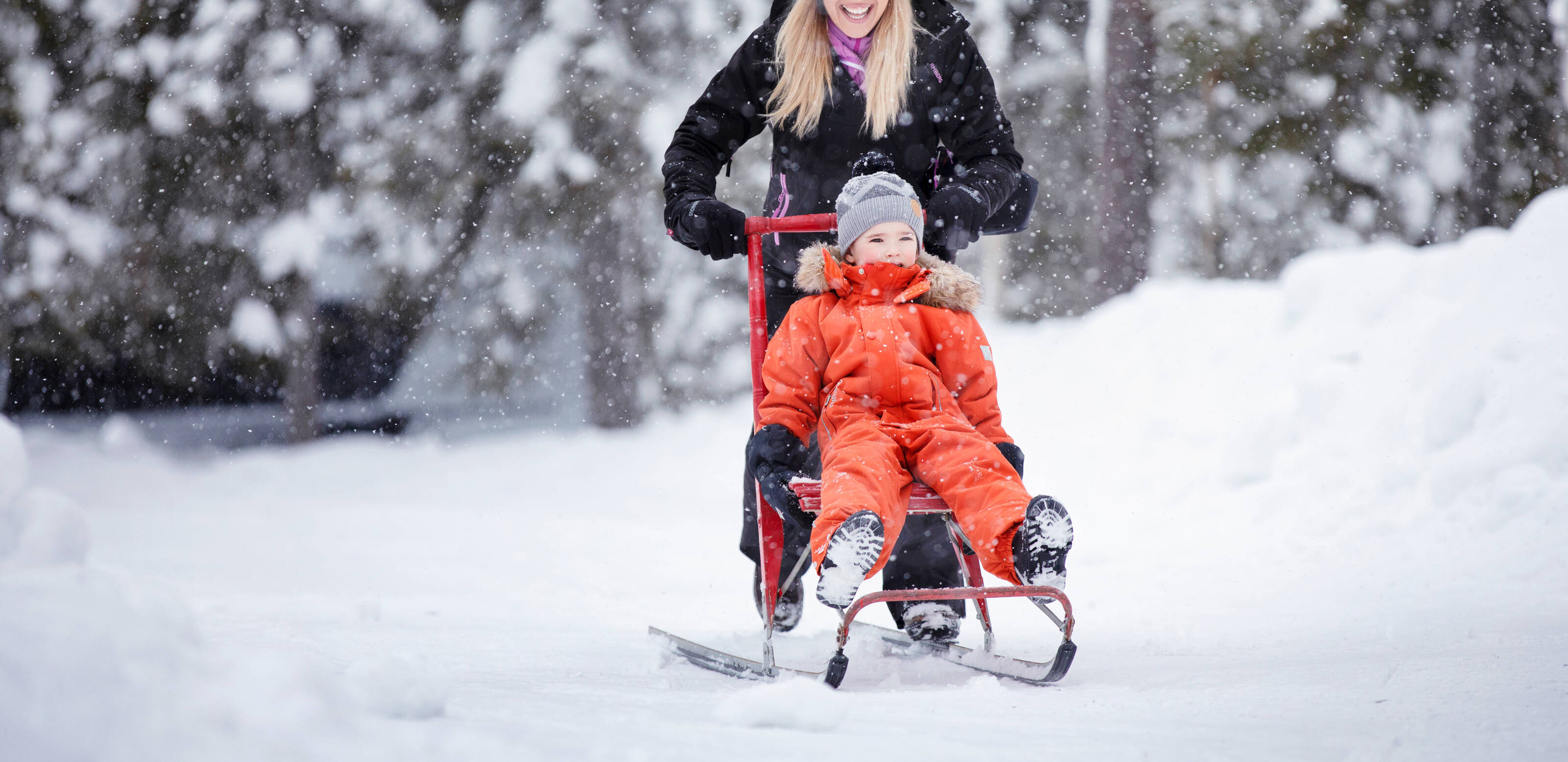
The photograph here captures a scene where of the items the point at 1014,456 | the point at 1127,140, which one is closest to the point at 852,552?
the point at 1014,456

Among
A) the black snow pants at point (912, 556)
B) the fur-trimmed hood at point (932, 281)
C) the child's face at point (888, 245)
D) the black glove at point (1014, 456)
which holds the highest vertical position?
the child's face at point (888, 245)

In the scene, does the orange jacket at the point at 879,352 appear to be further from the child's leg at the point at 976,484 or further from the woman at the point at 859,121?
the woman at the point at 859,121

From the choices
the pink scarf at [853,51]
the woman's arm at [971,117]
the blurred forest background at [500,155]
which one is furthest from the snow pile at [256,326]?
the woman's arm at [971,117]

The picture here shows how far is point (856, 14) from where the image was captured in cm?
305

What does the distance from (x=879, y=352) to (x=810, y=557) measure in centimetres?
59

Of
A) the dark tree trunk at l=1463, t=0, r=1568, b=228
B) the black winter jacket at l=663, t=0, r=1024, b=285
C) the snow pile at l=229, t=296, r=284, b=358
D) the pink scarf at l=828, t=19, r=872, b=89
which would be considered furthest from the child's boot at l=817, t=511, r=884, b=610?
the dark tree trunk at l=1463, t=0, r=1568, b=228

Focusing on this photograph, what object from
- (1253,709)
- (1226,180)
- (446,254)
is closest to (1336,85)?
(1226,180)

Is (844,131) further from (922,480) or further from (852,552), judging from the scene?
(852,552)

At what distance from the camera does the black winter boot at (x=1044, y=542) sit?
2225 millimetres

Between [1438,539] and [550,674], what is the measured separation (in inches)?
138

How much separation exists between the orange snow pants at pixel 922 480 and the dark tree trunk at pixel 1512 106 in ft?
29.6

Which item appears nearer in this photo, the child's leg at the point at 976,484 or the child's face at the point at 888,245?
the child's leg at the point at 976,484

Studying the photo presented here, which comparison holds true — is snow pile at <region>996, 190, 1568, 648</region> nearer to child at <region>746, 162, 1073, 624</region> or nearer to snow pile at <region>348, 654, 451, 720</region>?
child at <region>746, 162, 1073, 624</region>

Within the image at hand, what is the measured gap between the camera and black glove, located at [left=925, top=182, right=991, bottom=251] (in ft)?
9.09
